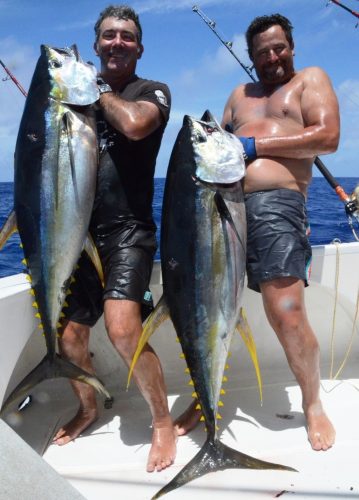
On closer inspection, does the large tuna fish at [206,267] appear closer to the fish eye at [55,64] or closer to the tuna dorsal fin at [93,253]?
the tuna dorsal fin at [93,253]

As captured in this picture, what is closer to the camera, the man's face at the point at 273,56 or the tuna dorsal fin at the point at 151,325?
the tuna dorsal fin at the point at 151,325

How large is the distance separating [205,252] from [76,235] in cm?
60

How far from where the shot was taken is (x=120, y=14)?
258 centimetres

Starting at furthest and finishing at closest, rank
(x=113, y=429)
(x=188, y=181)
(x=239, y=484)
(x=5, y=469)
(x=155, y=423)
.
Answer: (x=113, y=429) < (x=155, y=423) < (x=188, y=181) < (x=239, y=484) < (x=5, y=469)

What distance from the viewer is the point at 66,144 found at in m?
2.24

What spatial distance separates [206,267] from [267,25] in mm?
1334

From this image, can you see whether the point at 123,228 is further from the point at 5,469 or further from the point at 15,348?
the point at 5,469

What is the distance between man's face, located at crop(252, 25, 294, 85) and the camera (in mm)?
2523

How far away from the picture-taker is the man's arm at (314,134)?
7.61 ft

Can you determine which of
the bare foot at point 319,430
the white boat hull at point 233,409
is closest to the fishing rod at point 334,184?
the white boat hull at point 233,409

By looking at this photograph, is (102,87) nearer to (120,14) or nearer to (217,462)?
(120,14)

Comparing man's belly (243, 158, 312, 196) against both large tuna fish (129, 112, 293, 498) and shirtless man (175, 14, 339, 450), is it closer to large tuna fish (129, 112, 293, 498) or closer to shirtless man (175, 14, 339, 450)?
shirtless man (175, 14, 339, 450)

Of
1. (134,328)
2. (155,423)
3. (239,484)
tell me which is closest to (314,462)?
(239,484)

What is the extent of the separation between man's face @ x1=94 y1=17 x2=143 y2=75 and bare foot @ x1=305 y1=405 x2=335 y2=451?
1984mm
